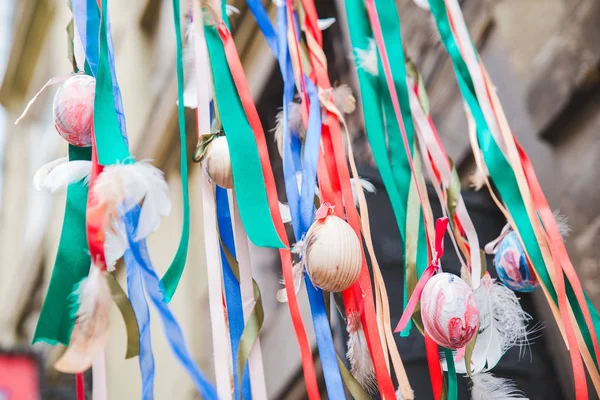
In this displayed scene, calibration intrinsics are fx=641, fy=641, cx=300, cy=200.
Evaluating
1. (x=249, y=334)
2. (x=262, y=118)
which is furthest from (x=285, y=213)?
(x=262, y=118)

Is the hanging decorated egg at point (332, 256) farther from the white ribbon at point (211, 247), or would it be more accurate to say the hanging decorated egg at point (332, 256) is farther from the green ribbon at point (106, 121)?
the green ribbon at point (106, 121)

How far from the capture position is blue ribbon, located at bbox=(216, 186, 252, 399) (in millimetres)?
701

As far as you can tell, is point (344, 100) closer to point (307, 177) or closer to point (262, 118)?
point (307, 177)

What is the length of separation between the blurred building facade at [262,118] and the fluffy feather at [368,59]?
0.35 metres

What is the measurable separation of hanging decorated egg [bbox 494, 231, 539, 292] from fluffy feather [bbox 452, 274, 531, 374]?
11 cm

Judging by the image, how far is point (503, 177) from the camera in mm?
870

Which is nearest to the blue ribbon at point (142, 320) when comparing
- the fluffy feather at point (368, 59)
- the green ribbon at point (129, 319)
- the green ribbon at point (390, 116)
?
the green ribbon at point (129, 319)

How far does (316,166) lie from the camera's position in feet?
2.66

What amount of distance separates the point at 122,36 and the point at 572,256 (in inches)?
111

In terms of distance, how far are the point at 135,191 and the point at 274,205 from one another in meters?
0.17

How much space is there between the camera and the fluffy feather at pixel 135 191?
669 mm

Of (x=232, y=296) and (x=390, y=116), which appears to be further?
(x=390, y=116)

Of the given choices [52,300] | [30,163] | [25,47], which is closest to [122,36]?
[25,47]

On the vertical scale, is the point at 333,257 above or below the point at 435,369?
above
